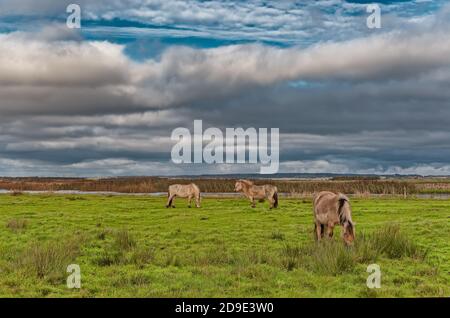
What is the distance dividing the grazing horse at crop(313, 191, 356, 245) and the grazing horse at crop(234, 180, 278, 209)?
15194 millimetres

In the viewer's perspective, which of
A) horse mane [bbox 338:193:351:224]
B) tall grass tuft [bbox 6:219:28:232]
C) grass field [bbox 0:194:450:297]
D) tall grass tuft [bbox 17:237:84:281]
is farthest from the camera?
tall grass tuft [bbox 6:219:28:232]

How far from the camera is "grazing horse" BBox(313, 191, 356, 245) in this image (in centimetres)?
1334

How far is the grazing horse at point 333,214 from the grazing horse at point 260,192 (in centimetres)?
1519

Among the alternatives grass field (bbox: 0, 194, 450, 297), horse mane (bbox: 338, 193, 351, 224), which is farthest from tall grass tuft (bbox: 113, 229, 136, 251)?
horse mane (bbox: 338, 193, 351, 224)

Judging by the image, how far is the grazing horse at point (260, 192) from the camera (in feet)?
103

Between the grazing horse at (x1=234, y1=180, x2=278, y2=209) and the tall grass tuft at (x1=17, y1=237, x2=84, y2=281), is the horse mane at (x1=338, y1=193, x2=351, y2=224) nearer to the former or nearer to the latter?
the tall grass tuft at (x1=17, y1=237, x2=84, y2=281)

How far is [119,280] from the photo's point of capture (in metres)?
10.6

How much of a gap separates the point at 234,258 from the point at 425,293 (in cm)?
505

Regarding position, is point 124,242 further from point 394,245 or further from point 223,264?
point 394,245

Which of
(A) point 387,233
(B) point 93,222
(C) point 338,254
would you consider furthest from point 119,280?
(B) point 93,222
